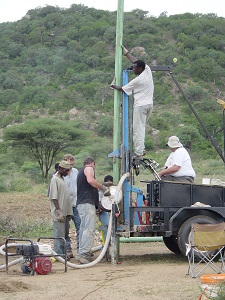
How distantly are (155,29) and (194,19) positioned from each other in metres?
6.62

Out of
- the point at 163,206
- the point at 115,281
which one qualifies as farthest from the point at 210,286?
the point at 163,206

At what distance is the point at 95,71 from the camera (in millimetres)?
61625

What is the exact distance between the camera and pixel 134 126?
38.1 feet

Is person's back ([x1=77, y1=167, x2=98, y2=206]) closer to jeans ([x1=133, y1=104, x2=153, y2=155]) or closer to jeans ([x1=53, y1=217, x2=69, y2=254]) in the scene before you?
jeans ([x1=53, y1=217, x2=69, y2=254])

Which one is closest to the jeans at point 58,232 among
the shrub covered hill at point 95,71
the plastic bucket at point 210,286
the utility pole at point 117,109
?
the utility pole at point 117,109

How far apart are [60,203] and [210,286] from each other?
4662 mm

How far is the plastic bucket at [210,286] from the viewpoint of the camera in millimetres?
7227

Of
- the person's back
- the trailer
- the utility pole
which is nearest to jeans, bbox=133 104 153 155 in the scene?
the trailer

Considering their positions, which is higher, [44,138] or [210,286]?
[44,138]

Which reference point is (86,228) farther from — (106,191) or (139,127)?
(139,127)

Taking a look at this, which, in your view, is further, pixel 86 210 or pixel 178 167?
pixel 178 167

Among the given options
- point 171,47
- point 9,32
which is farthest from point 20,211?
point 9,32

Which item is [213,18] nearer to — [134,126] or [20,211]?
[20,211]

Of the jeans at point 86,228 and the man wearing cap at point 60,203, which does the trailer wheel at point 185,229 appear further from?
the man wearing cap at point 60,203
